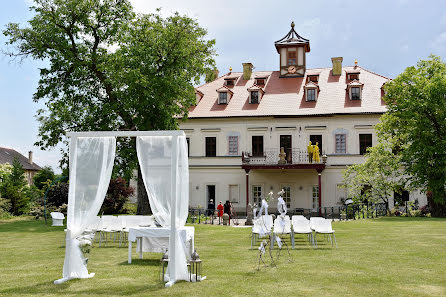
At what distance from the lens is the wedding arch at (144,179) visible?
29.6 feet

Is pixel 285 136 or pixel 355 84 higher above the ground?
pixel 355 84

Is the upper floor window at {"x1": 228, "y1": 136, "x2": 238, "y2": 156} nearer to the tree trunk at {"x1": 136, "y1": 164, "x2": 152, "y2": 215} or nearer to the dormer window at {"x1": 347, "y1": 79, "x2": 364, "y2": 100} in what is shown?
the dormer window at {"x1": 347, "y1": 79, "x2": 364, "y2": 100}

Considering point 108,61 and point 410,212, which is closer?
point 108,61

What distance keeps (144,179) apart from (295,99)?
25.2 metres

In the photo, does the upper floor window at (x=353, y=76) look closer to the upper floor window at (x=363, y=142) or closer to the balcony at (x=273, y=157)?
the upper floor window at (x=363, y=142)

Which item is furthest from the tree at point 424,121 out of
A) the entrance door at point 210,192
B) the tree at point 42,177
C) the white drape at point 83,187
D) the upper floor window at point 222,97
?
the tree at point 42,177

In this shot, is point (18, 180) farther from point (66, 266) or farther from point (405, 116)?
point (66, 266)

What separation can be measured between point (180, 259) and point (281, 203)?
324 centimetres

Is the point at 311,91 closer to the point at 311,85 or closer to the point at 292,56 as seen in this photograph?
the point at 311,85

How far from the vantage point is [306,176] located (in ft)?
105

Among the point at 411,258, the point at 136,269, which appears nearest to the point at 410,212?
the point at 411,258

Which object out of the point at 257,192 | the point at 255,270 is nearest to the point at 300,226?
the point at 255,270

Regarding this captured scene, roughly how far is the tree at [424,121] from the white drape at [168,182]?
18864mm

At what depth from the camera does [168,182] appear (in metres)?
9.19
